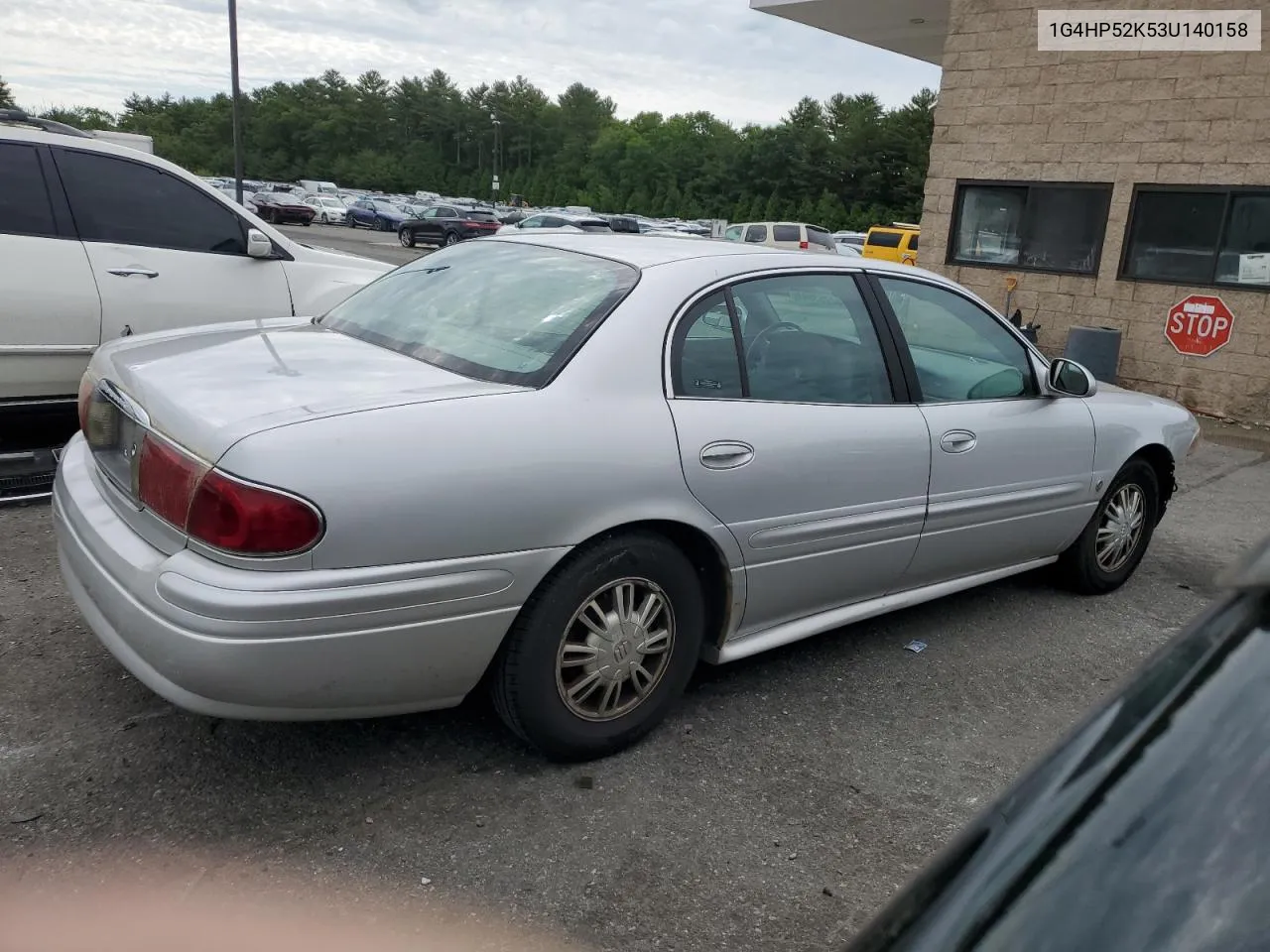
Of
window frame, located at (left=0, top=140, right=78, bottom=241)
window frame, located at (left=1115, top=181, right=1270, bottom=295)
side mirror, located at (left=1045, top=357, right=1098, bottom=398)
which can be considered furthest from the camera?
window frame, located at (left=1115, top=181, right=1270, bottom=295)

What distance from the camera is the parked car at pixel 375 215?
4769cm

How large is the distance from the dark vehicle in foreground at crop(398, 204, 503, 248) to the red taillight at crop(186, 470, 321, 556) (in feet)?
118

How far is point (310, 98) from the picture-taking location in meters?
116

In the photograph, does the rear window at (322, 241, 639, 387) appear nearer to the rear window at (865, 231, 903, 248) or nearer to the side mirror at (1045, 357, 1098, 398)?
the side mirror at (1045, 357, 1098, 398)

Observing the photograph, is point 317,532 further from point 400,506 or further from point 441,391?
point 441,391

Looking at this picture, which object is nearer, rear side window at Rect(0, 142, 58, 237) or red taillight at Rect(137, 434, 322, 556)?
red taillight at Rect(137, 434, 322, 556)

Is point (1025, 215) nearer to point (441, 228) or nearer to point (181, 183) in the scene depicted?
point (181, 183)

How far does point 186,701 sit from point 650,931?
4.04 ft

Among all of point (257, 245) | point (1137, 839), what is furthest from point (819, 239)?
point (1137, 839)

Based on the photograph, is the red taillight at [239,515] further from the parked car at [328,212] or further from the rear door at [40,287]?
the parked car at [328,212]

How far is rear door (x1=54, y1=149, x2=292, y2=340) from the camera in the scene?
Result: 17.6 feet

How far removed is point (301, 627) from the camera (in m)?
2.38

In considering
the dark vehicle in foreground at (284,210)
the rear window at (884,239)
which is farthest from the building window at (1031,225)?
the dark vehicle in foreground at (284,210)

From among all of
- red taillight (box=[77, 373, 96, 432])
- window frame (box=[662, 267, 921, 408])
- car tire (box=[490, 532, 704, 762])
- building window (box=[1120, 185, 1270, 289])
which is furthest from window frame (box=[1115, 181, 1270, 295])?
red taillight (box=[77, 373, 96, 432])
